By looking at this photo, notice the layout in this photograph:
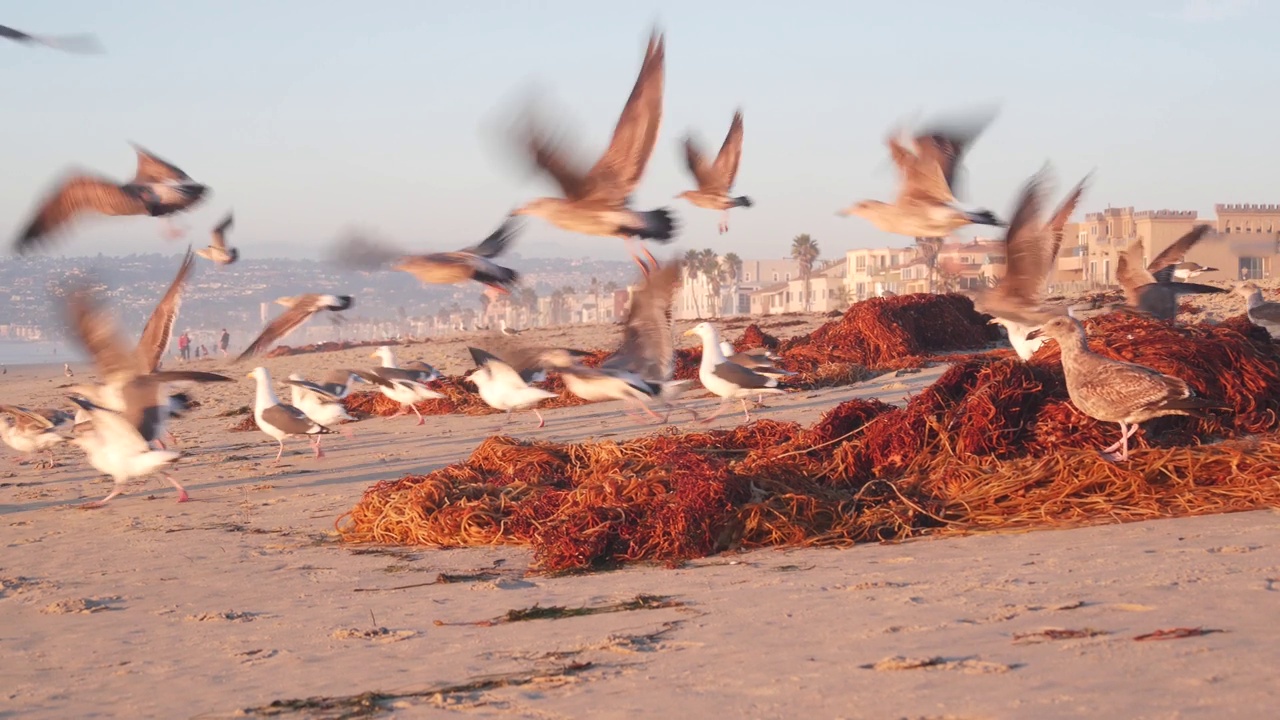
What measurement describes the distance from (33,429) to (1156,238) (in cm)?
4886

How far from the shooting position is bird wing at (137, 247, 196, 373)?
37.9 ft

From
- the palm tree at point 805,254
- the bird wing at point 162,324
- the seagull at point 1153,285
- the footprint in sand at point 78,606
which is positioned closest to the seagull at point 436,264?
the bird wing at point 162,324

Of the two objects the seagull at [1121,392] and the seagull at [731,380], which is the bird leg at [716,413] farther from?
the seagull at [1121,392]

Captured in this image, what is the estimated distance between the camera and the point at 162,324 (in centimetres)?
1157

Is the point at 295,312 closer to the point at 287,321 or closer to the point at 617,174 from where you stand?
the point at 287,321

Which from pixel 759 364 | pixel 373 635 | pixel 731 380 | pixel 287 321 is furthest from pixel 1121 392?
pixel 287 321

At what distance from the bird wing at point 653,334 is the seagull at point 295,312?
2.93 m

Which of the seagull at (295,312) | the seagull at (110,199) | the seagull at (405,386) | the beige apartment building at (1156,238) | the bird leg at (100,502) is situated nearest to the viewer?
the bird leg at (100,502)

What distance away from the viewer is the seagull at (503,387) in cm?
1453

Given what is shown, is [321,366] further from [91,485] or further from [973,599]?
[973,599]

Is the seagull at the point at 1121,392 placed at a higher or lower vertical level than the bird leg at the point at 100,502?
higher

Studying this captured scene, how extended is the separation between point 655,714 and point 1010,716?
111 centimetres

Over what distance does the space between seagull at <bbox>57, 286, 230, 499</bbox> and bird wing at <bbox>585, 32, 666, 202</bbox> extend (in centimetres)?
429

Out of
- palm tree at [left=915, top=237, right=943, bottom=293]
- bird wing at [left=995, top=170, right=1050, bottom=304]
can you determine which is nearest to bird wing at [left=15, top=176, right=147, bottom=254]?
bird wing at [left=995, top=170, right=1050, bottom=304]
